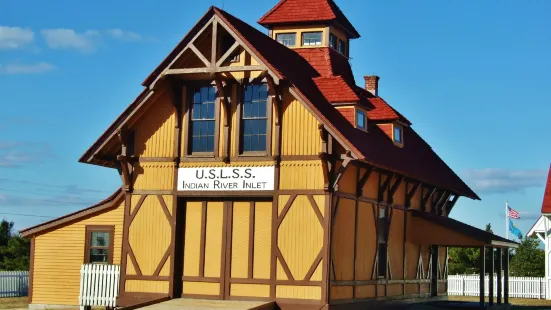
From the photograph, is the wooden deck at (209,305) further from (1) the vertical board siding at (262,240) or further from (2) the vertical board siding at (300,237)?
(2) the vertical board siding at (300,237)

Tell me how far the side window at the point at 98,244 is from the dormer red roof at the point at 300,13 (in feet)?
32.3

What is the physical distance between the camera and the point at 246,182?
88.2 feet

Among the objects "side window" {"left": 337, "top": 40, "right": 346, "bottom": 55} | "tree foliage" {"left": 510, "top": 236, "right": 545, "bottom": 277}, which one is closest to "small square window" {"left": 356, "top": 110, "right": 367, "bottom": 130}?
"side window" {"left": 337, "top": 40, "right": 346, "bottom": 55}

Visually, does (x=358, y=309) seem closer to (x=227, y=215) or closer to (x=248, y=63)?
(x=227, y=215)

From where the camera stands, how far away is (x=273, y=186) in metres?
26.6

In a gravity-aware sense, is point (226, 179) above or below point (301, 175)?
below

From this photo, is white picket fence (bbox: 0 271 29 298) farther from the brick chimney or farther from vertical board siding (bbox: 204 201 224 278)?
vertical board siding (bbox: 204 201 224 278)

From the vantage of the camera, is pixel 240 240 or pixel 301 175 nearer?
pixel 301 175

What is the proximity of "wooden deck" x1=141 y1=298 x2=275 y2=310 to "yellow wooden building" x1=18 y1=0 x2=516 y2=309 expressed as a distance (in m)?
0.39

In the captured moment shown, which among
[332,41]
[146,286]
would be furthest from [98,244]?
[332,41]

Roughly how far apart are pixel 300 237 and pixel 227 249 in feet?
7.69

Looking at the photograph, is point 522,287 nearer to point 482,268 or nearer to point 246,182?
point 482,268

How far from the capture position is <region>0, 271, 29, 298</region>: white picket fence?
1738 inches

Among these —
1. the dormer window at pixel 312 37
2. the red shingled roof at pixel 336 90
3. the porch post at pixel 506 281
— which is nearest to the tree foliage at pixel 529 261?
the porch post at pixel 506 281
